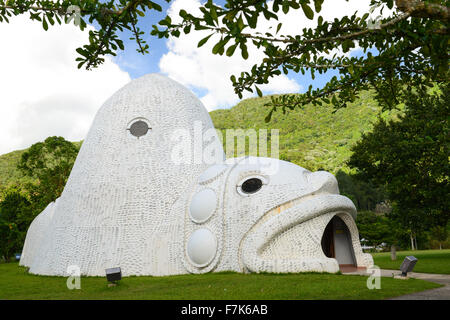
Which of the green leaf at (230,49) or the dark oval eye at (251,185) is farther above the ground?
the dark oval eye at (251,185)

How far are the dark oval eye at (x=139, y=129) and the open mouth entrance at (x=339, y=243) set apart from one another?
852 centimetres

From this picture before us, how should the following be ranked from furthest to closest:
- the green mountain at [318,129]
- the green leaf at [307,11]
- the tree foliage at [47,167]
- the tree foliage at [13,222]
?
the green mountain at [318,129] → the tree foliage at [47,167] → the tree foliage at [13,222] → the green leaf at [307,11]

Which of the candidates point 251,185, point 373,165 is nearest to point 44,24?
point 251,185

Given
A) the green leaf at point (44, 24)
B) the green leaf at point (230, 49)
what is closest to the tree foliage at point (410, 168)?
the green leaf at point (230, 49)

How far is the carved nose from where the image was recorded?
443 inches

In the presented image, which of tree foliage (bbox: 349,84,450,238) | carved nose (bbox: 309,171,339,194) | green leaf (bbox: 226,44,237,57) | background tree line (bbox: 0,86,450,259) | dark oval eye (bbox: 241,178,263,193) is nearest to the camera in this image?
green leaf (bbox: 226,44,237,57)

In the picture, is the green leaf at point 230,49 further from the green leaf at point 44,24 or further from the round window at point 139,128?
the round window at point 139,128

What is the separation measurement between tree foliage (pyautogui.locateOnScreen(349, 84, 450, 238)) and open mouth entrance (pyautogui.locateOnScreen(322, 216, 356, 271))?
4912 millimetres

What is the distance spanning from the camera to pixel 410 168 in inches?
661

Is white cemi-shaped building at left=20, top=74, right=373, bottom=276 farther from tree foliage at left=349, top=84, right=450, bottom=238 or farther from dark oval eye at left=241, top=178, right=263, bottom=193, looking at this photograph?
tree foliage at left=349, top=84, right=450, bottom=238

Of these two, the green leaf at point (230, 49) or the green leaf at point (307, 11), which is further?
the green leaf at point (230, 49)

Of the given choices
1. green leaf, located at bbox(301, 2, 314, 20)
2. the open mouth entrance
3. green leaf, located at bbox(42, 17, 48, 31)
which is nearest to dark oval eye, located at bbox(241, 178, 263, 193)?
the open mouth entrance

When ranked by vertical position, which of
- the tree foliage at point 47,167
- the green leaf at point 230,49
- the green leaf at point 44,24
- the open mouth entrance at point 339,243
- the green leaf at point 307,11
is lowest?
the open mouth entrance at point 339,243

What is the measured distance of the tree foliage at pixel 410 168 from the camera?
644 inches
